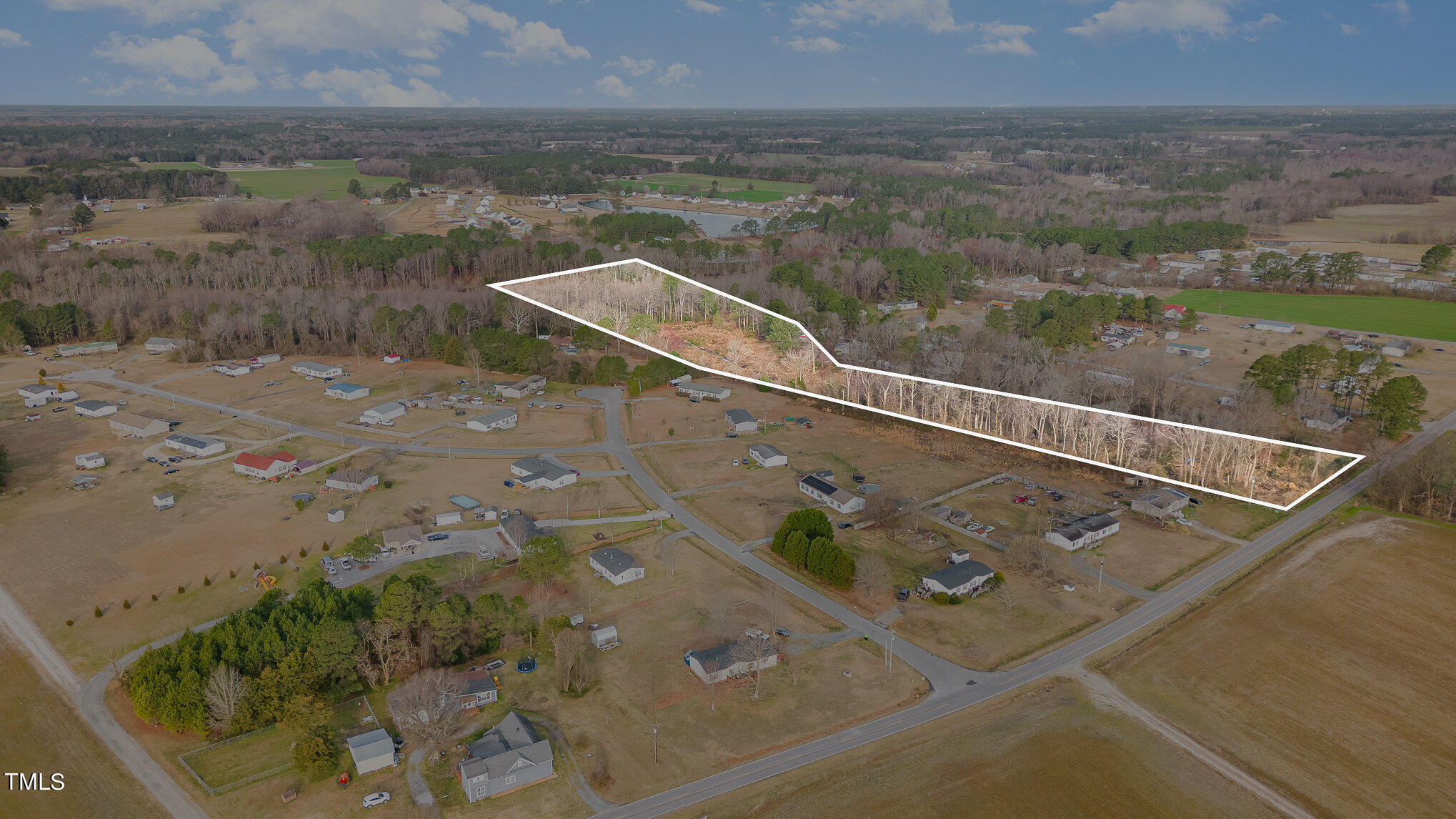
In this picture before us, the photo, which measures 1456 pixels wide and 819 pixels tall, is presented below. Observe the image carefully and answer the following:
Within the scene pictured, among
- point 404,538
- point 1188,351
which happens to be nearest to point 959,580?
point 404,538

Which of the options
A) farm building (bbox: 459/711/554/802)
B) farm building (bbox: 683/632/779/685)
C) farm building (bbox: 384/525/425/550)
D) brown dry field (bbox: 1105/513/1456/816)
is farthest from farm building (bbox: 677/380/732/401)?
farm building (bbox: 459/711/554/802)

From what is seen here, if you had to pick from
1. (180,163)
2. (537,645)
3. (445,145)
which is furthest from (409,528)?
(445,145)

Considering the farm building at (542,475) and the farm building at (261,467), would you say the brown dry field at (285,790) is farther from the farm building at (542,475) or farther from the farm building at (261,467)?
the farm building at (261,467)

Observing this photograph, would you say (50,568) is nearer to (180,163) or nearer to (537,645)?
(537,645)

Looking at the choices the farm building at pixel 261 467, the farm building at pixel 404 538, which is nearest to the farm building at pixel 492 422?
the farm building at pixel 261 467

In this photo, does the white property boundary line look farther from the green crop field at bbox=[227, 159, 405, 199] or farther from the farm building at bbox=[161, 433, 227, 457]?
the green crop field at bbox=[227, 159, 405, 199]

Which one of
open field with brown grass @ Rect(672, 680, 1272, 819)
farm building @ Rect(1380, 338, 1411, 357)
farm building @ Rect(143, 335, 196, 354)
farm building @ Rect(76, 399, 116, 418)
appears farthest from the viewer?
farm building @ Rect(143, 335, 196, 354)
